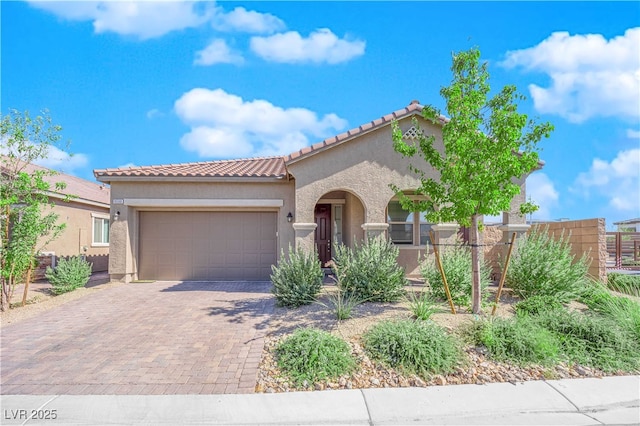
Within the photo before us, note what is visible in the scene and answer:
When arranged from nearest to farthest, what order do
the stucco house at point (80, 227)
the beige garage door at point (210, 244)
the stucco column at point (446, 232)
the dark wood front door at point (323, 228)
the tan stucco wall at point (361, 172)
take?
the tan stucco wall at point (361, 172)
the stucco column at point (446, 232)
the beige garage door at point (210, 244)
the dark wood front door at point (323, 228)
the stucco house at point (80, 227)

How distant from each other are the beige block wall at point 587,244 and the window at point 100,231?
54.3ft

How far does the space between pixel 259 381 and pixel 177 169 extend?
992 cm

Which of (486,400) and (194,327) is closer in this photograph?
(486,400)

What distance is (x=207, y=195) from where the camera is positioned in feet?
39.7

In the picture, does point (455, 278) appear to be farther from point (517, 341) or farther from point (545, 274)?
point (517, 341)

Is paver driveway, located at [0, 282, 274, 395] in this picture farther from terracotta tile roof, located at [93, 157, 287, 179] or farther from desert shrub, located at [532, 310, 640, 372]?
desert shrub, located at [532, 310, 640, 372]

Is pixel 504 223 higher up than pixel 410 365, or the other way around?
pixel 504 223

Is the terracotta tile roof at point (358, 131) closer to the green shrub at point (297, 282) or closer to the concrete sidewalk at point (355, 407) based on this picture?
the green shrub at point (297, 282)

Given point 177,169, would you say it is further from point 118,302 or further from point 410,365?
point 410,365

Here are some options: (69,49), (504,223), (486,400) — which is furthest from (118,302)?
(504,223)

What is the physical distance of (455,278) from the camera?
8336mm

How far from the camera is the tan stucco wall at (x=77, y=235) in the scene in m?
14.7

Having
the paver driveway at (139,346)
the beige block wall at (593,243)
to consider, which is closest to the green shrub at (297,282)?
the paver driveway at (139,346)

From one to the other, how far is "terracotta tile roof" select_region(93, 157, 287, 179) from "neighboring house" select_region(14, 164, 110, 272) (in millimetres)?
3702
